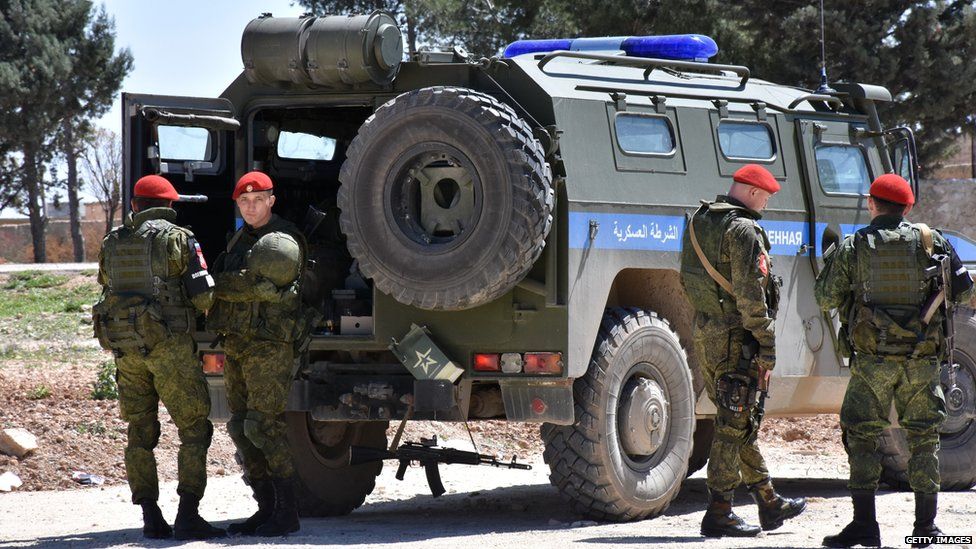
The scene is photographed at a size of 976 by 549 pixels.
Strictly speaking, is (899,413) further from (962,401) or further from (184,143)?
(184,143)

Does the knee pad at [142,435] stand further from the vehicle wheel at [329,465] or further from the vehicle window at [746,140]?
the vehicle window at [746,140]

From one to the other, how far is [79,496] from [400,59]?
13.3 feet

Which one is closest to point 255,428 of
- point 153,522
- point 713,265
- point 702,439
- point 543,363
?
point 153,522

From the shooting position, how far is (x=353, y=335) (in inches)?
317

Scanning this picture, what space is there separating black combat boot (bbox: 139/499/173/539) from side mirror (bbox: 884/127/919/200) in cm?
520

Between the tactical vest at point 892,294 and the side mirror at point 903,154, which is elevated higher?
the side mirror at point 903,154

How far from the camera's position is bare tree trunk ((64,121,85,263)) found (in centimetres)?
3731

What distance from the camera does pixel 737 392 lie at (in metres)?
7.21

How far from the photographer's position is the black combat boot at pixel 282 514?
7.59 meters

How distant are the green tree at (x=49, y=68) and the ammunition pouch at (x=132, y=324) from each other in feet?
84.6

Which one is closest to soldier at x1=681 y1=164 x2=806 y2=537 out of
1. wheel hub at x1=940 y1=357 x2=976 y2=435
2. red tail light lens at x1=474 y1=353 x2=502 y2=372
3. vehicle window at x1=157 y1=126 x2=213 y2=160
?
red tail light lens at x1=474 y1=353 x2=502 y2=372

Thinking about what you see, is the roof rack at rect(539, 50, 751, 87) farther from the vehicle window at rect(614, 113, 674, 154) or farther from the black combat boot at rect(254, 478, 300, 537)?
the black combat boot at rect(254, 478, 300, 537)

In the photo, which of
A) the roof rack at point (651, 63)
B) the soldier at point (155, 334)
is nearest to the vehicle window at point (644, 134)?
the roof rack at point (651, 63)

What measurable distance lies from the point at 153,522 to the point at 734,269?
3.22 metres
